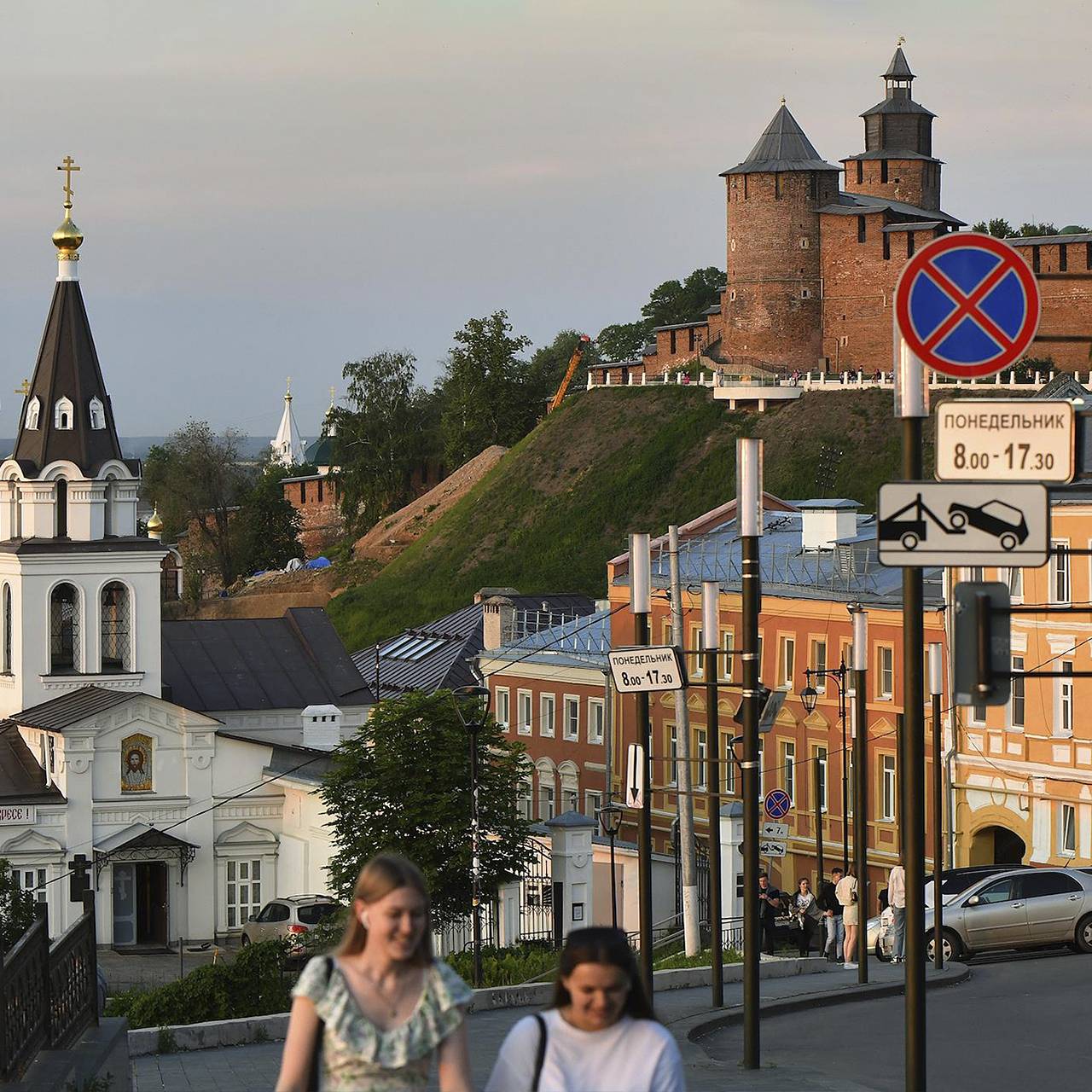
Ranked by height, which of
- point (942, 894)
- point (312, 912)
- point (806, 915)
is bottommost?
point (312, 912)

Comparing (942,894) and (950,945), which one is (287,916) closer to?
(942,894)

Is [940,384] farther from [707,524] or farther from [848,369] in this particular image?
[707,524]

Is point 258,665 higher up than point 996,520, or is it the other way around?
point 996,520

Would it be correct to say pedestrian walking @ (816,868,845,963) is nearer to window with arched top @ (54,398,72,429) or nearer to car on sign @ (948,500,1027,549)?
car on sign @ (948,500,1027,549)

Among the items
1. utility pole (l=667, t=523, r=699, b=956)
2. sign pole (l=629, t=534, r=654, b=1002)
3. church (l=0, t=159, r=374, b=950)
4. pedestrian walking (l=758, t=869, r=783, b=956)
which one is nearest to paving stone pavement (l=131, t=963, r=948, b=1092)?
sign pole (l=629, t=534, r=654, b=1002)

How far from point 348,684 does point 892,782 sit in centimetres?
1393

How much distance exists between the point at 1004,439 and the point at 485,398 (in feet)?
350

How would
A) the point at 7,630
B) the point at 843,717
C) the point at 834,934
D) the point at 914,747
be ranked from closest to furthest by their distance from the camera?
the point at 914,747 → the point at 834,934 → the point at 843,717 → the point at 7,630

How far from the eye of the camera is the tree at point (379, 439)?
116625mm

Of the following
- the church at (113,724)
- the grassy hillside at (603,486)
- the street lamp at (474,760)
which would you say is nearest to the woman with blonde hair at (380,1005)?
the street lamp at (474,760)

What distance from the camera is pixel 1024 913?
2620 cm

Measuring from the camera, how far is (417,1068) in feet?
21.6

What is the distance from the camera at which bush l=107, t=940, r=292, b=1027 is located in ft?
63.4

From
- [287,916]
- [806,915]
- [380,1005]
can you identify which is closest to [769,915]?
[806,915]
